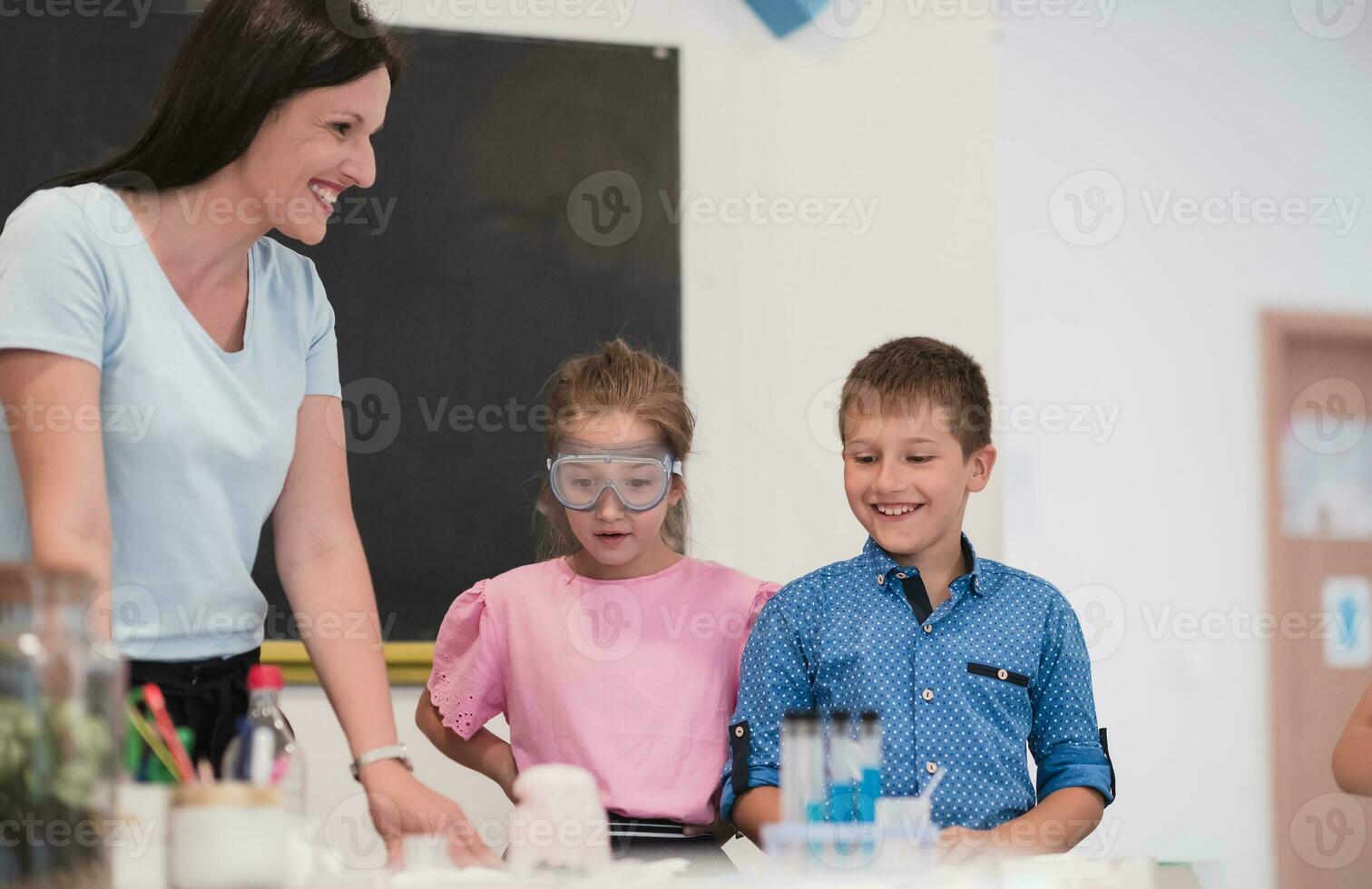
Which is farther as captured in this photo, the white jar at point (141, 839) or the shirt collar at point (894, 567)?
the shirt collar at point (894, 567)

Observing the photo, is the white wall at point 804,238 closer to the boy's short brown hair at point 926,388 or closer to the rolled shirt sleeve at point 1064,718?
the boy's short brown hair at point 926,388

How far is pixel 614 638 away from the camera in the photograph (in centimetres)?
212

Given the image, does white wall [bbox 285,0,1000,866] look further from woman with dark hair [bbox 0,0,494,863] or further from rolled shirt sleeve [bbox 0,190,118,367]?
rolled shirt sleeve [bbox 0,190,118,367]

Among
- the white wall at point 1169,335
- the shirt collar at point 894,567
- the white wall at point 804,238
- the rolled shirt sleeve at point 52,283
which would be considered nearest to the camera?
the rolled shirt sleeve at point 52,283

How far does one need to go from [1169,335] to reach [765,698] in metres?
2.29

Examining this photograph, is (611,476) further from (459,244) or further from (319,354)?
(459,244)

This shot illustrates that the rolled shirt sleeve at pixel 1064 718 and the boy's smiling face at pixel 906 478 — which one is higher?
the boy's smiling face at pixel 906 478

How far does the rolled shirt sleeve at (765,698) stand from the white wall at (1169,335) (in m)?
1.66

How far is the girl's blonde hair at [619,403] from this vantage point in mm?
2125

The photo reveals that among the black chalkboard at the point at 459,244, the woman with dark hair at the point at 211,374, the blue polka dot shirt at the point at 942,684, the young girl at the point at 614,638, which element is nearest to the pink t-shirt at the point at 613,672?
the young girl at the point at 614,638

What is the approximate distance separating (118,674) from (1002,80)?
3.07 metres

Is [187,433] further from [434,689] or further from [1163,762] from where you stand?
[1163,762]

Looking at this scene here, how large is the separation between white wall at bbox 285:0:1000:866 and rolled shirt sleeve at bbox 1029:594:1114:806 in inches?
40.1

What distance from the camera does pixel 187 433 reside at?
5.12ft
